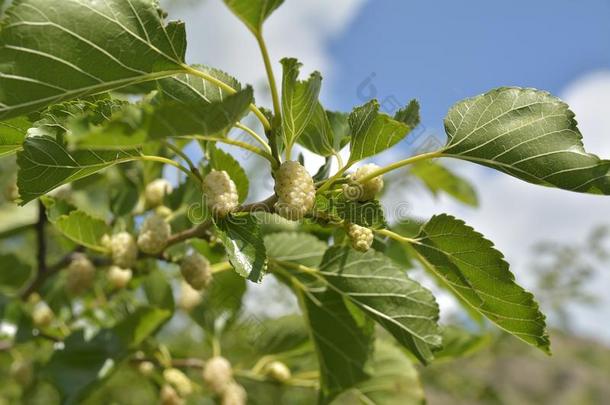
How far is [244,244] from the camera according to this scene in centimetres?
76

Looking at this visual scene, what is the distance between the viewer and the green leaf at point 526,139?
29.3 inches

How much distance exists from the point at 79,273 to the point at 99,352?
17 centimetres

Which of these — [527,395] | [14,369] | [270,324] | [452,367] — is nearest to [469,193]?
[270,324]

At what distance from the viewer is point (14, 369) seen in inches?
61.0

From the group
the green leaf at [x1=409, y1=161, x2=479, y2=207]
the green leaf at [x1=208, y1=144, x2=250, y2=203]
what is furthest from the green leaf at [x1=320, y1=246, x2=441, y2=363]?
the green leaf at [x1=409, y1=161, x2=479, y2=207]

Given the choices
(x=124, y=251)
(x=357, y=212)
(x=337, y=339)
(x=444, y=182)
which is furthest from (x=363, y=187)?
(x=444, y=182)

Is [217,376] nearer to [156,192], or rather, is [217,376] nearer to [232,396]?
[232,396]

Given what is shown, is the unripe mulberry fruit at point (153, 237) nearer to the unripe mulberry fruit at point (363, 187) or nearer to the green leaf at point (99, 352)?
the green leaf at point (99, 352)

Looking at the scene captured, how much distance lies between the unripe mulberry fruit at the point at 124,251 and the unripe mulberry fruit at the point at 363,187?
46 centimetres

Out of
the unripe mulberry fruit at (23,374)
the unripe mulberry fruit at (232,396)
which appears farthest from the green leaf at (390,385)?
the unripe mulberry fruit at (23,374)

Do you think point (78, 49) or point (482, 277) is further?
point (482, 277)

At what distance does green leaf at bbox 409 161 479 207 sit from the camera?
1764mm

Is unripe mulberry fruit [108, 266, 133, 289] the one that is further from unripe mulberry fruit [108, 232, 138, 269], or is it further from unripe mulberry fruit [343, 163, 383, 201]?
unripe mulberry fruit [343, 163, 383, 201]

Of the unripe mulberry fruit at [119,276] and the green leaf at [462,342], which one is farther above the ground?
the green leaf at [462,342]
